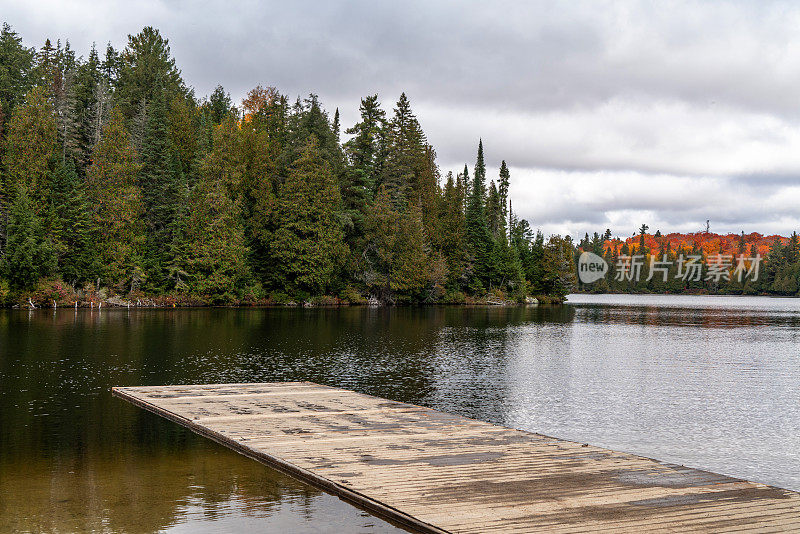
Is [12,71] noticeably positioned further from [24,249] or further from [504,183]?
[504,183]

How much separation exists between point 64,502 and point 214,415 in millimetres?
6873

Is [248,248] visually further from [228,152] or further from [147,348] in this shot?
[147,348]

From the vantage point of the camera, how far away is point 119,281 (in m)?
75.8

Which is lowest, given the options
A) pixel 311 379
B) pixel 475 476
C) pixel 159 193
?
pixel 311 379

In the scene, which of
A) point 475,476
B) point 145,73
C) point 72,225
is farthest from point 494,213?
point 475,476

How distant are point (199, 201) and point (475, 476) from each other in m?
74.8

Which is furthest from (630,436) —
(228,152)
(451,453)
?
(228,152)

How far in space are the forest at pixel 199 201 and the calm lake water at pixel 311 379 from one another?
1920 cm

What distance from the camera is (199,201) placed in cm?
8156

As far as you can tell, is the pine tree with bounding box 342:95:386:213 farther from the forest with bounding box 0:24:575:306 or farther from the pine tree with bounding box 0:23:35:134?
the pine tree with bounding box 0:23:35:134

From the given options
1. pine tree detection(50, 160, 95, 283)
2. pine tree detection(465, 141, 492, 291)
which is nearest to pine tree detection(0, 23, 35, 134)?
pine tree detection(50, 160, 95, 283)

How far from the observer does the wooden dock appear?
9562mm

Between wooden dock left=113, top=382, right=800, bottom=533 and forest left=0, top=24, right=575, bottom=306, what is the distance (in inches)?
2335

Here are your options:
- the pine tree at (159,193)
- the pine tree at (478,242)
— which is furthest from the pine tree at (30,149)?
the pine tree at (478,242)
